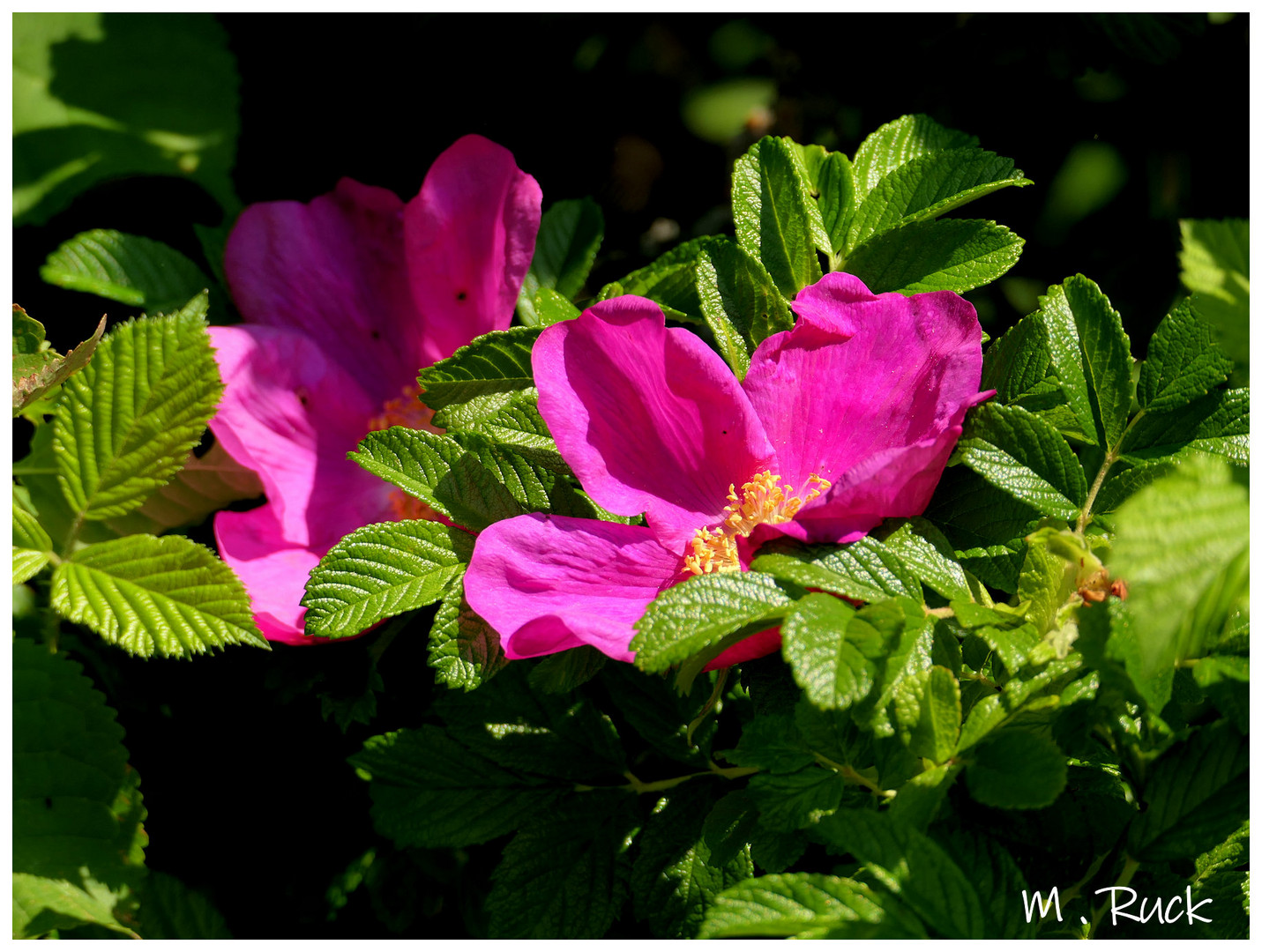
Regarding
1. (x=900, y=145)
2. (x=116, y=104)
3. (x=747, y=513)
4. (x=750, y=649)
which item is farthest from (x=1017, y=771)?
(x=116, y=104)

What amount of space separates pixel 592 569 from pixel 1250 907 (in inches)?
18.5

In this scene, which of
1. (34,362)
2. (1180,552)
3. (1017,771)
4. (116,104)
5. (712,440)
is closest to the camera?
(1180,552)

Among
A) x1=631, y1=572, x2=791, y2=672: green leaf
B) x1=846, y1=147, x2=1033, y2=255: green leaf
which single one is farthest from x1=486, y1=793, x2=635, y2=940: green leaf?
x1=846, y1=147, x2=1033, y2=255: green leaf

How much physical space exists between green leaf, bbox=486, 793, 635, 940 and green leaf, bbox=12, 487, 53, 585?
47 centimetres

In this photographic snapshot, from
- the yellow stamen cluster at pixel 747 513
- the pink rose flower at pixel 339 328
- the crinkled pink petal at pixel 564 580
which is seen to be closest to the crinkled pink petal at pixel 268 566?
the pink rose flower at pixel 339 328

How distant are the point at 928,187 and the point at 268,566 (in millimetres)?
646

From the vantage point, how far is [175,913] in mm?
949

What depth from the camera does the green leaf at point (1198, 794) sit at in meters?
0.65

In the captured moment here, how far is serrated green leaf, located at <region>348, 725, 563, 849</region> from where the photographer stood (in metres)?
0.86

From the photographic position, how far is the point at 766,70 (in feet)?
4.65

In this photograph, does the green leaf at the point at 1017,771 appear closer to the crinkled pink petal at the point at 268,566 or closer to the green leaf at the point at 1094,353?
the green leaf at the point at 1094,353

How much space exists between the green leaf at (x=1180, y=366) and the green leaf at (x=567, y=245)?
0.54 meters

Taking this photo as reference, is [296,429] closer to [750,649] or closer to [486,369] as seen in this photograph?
[486,369]

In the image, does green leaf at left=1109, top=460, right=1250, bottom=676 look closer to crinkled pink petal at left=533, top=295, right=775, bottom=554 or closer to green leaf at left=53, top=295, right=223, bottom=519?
crinkled pink petal at left=533, top=295, right=775, bottom=554
